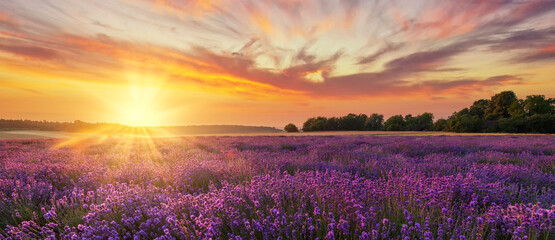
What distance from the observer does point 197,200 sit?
89.4 inches

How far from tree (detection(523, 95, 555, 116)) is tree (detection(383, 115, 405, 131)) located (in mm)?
18723

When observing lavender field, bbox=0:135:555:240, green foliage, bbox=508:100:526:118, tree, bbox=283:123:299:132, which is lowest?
lavender field, bbox=0:135:555:240

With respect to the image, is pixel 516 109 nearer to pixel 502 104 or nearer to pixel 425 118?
pixel 502 104

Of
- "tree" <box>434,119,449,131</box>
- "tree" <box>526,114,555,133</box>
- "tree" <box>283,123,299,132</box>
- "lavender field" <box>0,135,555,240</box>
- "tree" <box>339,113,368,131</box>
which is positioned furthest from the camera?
"tree" <box>339,113,368,131</box>

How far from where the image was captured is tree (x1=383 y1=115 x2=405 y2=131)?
4106 cm

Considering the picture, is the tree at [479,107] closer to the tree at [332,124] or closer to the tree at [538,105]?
the tree at [538,105]

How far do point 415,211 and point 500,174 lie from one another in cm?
257

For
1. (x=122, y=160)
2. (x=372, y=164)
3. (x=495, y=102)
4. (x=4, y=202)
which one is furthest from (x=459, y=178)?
(x=495, y=102)

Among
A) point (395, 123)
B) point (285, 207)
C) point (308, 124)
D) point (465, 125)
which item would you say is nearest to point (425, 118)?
point (395, 123)

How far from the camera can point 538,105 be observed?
40375 millimetres

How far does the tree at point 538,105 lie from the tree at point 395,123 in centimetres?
1872

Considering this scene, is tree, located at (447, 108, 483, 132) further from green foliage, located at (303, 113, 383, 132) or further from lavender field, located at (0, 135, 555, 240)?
lavender field, located at (0, 135, 555, 240)

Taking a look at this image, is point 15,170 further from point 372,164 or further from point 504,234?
point 504,234

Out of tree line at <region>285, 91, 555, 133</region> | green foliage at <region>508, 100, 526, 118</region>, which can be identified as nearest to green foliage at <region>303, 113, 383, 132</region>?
tree line at <region>285, 91, 555, 133</region>
